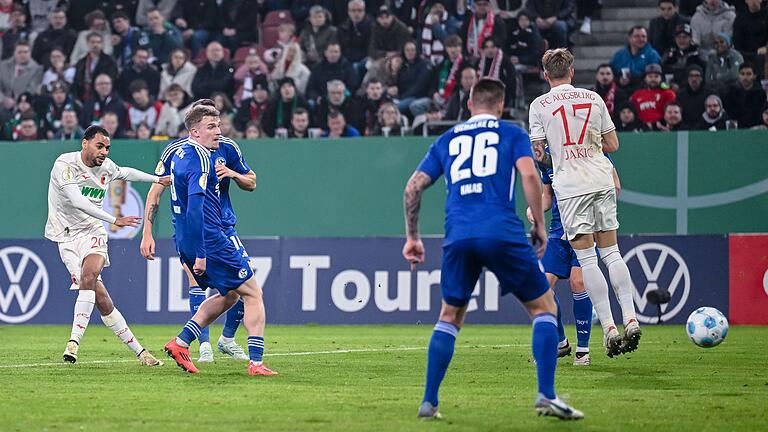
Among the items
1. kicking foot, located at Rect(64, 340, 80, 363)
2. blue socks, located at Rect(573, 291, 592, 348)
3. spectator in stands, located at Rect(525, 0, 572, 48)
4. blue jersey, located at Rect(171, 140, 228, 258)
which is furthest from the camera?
spectator in stands, located at Rect(525, 0, 572, 48)

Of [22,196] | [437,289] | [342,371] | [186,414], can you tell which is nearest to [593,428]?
[186,414]

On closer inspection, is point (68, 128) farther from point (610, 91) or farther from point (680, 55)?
point (680, 55)

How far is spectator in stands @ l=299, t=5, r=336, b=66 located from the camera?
21.6 meters

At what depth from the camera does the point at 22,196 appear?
64.5 ft

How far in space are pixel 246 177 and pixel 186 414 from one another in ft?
11.3

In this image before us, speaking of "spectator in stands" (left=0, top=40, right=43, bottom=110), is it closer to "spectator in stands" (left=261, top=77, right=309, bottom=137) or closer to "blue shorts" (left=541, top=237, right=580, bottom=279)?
"spectator in stands" (left=261, top=77, right=309, bottom=137)

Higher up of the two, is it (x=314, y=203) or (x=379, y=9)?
(x=379, y=9)

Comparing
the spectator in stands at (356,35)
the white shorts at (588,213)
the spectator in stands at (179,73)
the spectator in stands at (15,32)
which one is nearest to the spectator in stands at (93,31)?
the spectator in stands at (15,32)

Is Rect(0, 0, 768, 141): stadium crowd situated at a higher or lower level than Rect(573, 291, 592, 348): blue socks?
higher

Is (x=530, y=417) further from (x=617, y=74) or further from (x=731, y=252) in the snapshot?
(x=617, y=74)

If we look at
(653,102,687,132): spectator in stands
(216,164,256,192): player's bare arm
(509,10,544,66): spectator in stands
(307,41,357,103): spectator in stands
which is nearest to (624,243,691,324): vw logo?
(653,102,687,132): spectator in stands

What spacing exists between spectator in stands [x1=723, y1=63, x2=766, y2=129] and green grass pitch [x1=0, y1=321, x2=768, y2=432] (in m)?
5.20

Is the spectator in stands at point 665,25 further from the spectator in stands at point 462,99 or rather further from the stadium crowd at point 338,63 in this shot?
the spectator in stands at point 462,99

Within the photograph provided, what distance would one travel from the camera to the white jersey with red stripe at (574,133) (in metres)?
10.4
